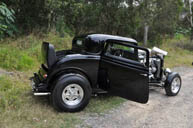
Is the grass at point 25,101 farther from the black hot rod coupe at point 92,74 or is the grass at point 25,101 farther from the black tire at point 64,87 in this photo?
the black hot rod coupe at point 92,74

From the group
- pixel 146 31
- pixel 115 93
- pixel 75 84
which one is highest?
pixel 146 31

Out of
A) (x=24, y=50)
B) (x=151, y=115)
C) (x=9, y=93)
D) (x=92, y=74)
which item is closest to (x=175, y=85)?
(x=151, y=115)

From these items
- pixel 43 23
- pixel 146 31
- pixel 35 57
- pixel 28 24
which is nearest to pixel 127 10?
pixel 146 31

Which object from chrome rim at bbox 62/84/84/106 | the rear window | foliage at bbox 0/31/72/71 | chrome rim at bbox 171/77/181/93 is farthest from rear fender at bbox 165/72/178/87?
foliage at bbox 0/31/72/71

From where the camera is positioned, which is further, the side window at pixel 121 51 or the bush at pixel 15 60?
the bush at pixel 15 60

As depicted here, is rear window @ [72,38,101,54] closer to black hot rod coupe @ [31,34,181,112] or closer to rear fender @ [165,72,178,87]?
black hot rod coupe @ [31,34,181,112]

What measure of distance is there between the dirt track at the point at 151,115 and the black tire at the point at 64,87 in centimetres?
30

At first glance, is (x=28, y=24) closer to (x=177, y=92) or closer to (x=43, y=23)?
(x=43, y=23)

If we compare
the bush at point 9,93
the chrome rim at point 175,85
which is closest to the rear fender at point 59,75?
the bush at point 9,93

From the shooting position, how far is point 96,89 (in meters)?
4.84

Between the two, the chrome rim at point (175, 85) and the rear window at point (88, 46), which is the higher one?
the rear window at point (88, 46)

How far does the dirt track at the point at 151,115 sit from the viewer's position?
410 cm

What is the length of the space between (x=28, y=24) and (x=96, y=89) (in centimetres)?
684

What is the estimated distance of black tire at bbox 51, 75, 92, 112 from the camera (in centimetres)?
418
